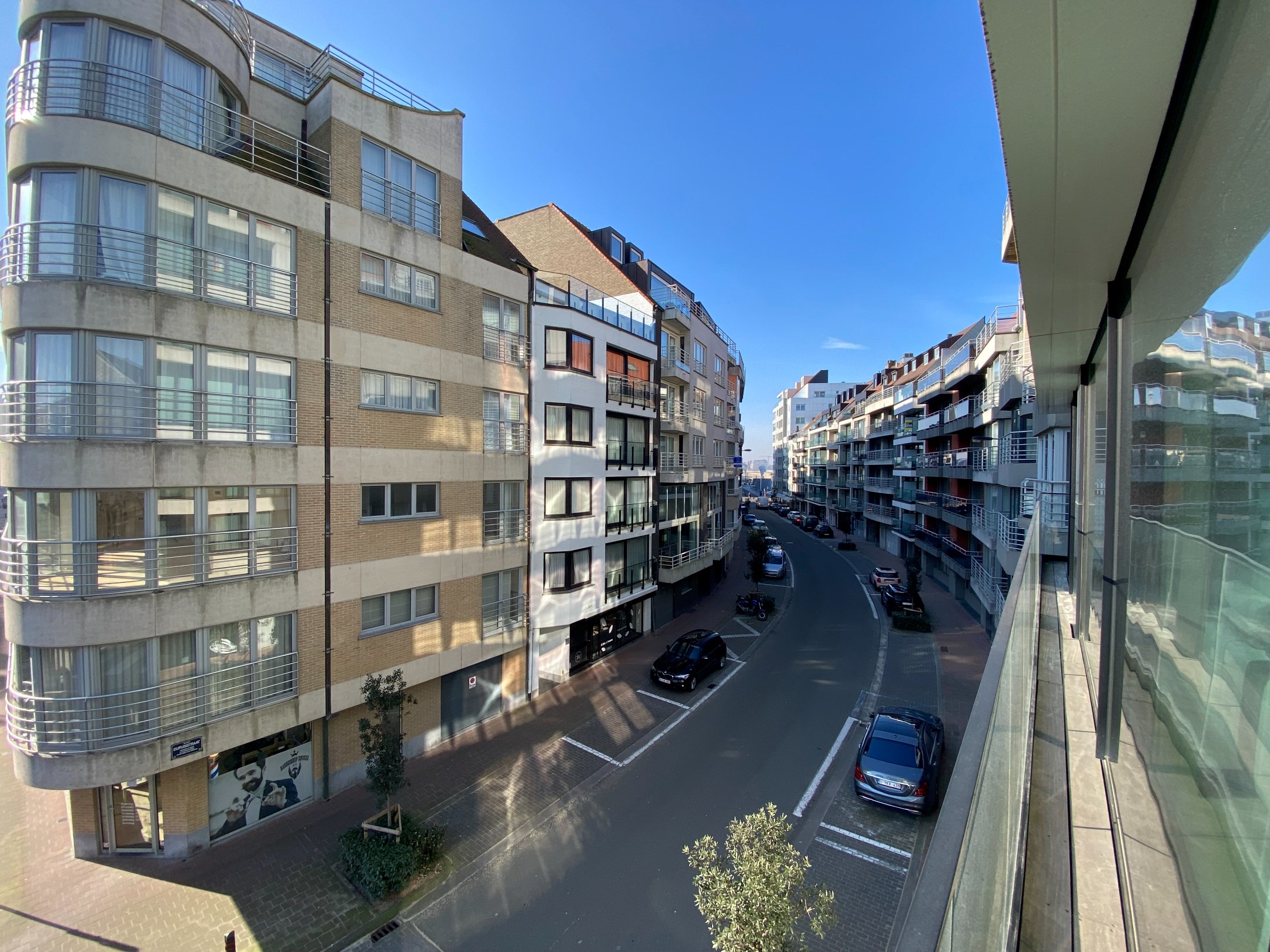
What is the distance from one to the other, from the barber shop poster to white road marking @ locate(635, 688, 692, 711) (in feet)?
29.4

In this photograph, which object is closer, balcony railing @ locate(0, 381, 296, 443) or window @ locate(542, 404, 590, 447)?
balcony railing @ locate(0, 381, 296, 443)

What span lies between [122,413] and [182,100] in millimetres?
5608

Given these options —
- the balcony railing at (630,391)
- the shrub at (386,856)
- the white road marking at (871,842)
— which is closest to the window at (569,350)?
the balcony railing at (630,391)

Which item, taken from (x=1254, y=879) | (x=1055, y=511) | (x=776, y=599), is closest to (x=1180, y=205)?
(x=1254, y=879)

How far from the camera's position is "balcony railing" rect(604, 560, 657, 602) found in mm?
18984

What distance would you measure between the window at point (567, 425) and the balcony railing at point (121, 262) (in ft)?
25.9

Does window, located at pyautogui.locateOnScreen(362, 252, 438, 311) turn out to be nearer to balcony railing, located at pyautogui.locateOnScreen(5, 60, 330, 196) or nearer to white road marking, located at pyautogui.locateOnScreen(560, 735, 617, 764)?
balcony railing, located at pyautogui.locateOnScreen(5, 60, 330, 196)

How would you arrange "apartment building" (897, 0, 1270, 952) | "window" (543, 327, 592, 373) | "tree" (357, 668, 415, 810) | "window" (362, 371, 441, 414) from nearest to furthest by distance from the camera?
"apartment building" (897, 0, 1270, 952)
"tree" (357, 668, 415, 810)
"window" (362, 371, 441, 414)
"window" (543, 327, 592, 373)

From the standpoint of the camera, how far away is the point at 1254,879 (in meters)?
1.09

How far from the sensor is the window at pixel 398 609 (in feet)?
39.3

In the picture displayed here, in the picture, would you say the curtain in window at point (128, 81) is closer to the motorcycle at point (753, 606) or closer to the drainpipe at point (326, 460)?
the drainpipe at point (326, 460)

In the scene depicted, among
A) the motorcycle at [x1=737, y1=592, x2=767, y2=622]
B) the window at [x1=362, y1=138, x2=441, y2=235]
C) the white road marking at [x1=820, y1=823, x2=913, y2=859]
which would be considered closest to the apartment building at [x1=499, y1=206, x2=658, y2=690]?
the window at [x1=362, y1=138, x2=441, y2=235]

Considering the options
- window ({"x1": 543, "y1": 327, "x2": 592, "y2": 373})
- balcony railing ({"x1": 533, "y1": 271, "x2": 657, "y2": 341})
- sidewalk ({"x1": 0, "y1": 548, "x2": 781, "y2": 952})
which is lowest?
sidewalk ({"x1": 0, "y1": 548, "x2": 781, "y2": 952})

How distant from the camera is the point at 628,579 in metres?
20.3
